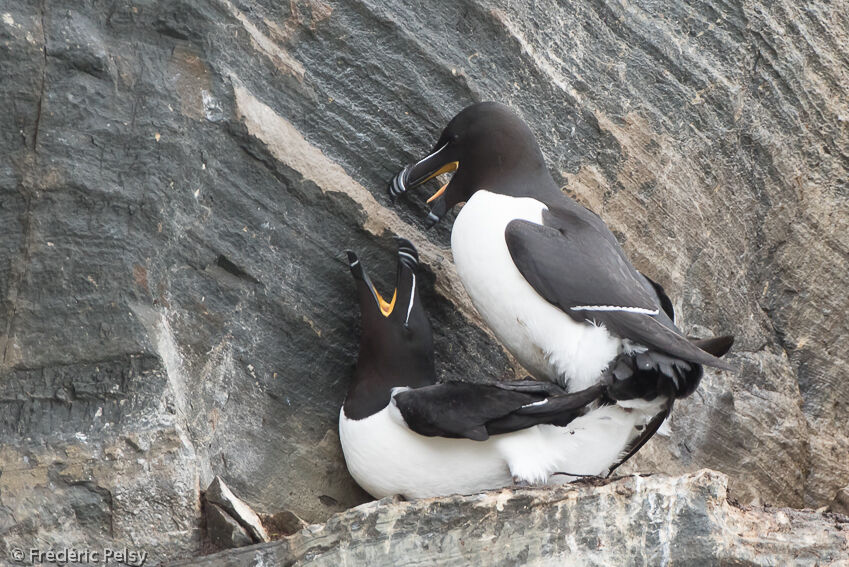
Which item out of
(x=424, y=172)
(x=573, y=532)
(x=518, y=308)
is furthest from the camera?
(x=424, y=172)

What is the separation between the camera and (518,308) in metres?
4.71

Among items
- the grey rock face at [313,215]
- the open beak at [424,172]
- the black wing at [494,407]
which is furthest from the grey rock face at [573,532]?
the open beak at [424,172]

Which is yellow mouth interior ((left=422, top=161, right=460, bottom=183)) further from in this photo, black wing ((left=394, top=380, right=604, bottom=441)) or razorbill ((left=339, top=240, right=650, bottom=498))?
black wing ((left=394, top=380, right=604, bottom=441))

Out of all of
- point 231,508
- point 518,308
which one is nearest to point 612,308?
point 518,308

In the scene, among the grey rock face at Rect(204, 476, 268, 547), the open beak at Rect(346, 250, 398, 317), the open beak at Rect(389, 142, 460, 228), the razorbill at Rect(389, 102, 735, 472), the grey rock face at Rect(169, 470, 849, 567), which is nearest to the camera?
the grey rock face at Rect(169, 470, 849, 567)

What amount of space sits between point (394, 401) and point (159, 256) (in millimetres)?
1119

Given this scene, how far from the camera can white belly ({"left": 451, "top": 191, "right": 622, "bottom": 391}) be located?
15.1 ft

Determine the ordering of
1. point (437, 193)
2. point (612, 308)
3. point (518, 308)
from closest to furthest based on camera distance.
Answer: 1. point (612, 308)
2. point (518, 308)
3. point (437, 193)

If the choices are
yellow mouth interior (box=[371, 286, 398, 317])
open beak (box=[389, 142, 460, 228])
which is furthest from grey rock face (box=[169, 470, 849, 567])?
open beak (box=[389, 142, 460, 228])

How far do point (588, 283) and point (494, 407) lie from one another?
63 cm

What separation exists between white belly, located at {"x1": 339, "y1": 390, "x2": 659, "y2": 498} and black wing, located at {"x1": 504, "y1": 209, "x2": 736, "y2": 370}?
38 cm

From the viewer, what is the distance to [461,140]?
206 inches

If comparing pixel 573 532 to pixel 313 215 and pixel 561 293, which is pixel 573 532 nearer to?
pixel 561 293

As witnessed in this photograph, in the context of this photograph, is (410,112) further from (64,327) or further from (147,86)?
(64,327)
